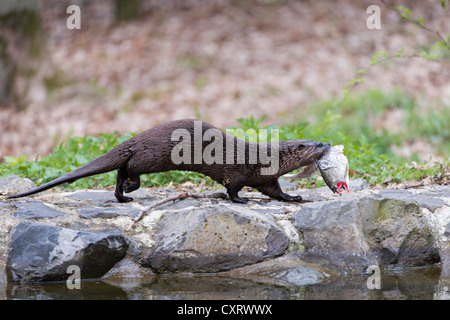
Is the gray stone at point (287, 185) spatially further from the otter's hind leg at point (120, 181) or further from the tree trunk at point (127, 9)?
the tree trunk at point (127, 9)

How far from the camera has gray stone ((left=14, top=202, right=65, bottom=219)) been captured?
11.5ft

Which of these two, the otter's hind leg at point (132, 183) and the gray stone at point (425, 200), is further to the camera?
the otter's hind leg at point (132, 183)

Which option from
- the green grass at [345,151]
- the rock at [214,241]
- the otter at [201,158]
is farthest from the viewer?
the green grass at [345,151]

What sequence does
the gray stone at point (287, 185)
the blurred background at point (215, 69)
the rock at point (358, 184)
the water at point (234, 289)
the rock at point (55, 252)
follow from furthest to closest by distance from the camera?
1. the blurred background at point (215, 69)
2. the gray stone at point (287, 185)
3. the rock at point (358, 184)
4. the rock at point (55, 252)
5. the water at point (234, 289)

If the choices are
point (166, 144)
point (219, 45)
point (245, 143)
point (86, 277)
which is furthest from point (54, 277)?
point (219, 45)

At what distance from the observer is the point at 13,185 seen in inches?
169

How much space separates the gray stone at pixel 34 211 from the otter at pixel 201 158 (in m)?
0.09

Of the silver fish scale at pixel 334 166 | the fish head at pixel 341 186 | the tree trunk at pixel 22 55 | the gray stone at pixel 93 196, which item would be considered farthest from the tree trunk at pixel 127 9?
the fish head at pixel 341 186

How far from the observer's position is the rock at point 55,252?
10.5ft

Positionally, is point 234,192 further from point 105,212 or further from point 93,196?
point 93,196

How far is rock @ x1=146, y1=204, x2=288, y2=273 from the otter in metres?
0.41

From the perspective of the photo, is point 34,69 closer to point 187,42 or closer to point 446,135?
point 187,42

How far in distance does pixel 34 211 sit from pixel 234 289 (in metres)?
1.33

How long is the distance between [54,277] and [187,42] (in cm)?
860
